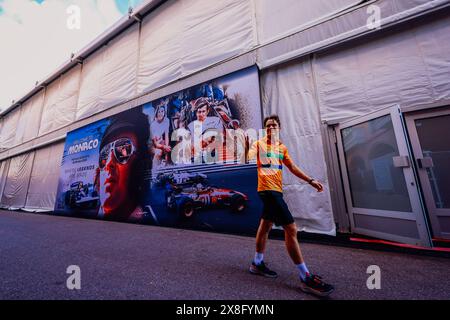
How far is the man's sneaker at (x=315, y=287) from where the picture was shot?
4.63 ft

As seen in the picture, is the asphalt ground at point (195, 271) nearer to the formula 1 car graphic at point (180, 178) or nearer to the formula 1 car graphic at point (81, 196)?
the formula 1 car graphic at point (180, 178)

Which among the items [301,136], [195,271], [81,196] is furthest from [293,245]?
[81,196]

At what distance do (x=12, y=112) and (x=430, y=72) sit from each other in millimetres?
20860

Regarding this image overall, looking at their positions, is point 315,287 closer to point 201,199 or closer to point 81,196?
point 201,199

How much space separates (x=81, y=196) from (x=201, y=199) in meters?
5.24

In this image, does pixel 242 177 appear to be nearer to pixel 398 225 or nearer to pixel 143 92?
pixel 398 225

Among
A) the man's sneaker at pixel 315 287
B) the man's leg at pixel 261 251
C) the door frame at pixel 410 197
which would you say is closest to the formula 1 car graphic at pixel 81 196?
the man's leg at pixel 261 251

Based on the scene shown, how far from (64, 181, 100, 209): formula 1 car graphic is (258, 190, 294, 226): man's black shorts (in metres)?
6.47

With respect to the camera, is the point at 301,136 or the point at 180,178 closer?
the point at 301,136

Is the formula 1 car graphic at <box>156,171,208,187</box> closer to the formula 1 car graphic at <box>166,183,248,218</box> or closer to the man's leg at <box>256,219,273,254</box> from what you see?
the formula 1 car graphic at <box>166,183,248,218</box>

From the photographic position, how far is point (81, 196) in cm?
684

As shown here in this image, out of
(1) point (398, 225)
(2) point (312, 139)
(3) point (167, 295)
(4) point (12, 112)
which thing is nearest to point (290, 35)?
(2) point (312, 139)

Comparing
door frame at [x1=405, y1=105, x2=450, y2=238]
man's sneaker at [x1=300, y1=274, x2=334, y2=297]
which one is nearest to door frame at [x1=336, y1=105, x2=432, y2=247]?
door frame at [x1=405, y1=105, x2=450, y2=238]

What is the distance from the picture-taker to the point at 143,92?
630 cm
